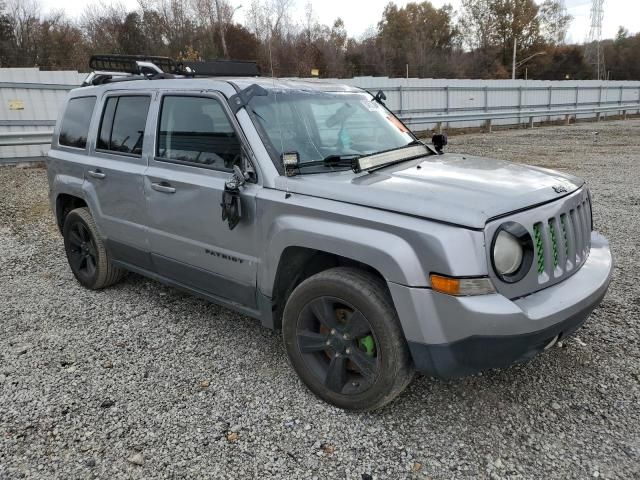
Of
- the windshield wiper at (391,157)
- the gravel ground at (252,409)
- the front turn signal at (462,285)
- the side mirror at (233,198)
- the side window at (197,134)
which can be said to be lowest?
the gravel ground at (252,409)

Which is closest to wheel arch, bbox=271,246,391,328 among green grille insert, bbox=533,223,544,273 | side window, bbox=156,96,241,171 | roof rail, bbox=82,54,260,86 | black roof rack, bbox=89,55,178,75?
side window, bbox=156,96,241,171

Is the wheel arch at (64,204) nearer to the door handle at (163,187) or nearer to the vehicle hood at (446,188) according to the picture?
the door handle at (163,187)

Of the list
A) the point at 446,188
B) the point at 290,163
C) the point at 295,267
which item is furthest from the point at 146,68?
the point at 446,188

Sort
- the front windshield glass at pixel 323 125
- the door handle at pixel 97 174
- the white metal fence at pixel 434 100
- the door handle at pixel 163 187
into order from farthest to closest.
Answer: the white metal fence at pixel 434 100, the door handle at pixel 97 174, the door handle at pixel 163 187, the front windshield glass at pixel 323 125

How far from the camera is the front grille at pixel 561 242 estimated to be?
2.65 metres

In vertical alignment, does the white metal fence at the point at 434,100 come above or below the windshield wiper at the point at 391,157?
above

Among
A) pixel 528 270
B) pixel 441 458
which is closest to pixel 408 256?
pixel 528 270

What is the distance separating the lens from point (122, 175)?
4.13 meters

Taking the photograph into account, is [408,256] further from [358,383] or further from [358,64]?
[358,64]

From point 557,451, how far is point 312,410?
1.29m

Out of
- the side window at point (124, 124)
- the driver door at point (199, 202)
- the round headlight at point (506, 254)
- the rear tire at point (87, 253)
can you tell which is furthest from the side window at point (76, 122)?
the round headlight at point (506, 254)

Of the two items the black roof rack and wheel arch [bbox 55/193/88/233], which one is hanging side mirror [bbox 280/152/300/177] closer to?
the black roof rack

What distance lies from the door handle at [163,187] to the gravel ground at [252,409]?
43.9 inches

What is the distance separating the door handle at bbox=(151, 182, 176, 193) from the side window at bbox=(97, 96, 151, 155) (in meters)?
0.40
